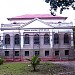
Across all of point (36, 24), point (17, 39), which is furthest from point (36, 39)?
point (17, 39)

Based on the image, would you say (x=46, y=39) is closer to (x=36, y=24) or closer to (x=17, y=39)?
(x=36, y=24)

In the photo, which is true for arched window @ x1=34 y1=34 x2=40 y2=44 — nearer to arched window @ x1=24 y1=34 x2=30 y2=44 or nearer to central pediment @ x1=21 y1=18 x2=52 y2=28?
arched window @ x1=24 y1=34 x2=30 y2=44

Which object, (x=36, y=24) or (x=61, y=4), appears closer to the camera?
(x=61, y=4)

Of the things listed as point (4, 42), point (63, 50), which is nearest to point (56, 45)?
point (63, 50)

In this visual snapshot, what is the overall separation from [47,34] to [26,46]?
3730 millimetres

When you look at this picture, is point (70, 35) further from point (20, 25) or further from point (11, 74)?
point (11, 74)

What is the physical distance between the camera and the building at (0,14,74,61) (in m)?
47.3

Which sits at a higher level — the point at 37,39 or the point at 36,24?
the point at 36,24

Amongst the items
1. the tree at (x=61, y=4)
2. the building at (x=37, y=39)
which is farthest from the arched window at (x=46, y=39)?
the tree at (x=61, y=4)

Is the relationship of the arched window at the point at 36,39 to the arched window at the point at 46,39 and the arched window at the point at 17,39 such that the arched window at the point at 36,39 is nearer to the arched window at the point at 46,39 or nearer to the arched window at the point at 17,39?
the arched window at the point at 46,39

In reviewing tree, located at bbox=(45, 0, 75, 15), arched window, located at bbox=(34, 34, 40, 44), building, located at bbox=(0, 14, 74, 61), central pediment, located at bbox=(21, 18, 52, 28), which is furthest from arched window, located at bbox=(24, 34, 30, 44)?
tree, located at bbox=(45, 0, 75, 15)

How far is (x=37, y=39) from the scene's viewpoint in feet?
158

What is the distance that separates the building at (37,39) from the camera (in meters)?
47.3

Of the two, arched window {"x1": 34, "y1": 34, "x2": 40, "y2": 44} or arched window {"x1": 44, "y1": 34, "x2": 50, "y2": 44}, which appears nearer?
arched window {"x1": 34, "y1": 34, "x2": 40, "y2": 44}
